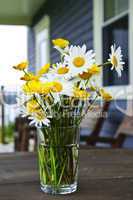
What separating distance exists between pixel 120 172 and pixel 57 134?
1.22 ft

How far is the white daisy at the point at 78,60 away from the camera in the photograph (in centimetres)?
81

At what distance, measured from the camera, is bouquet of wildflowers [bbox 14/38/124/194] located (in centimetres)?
81

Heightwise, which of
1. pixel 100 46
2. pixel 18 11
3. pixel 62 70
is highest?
pixel 18 11

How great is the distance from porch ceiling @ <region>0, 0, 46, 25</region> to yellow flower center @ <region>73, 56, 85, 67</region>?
18.8 feet

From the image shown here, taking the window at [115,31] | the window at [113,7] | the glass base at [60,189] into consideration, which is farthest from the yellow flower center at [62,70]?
the window at [113,7]

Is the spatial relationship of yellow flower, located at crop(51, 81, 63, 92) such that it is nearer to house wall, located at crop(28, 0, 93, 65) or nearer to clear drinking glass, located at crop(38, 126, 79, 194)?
clear drinking glass, located at crop(38, 126, 79, 194)

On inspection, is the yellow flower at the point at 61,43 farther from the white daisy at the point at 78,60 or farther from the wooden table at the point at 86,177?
the wooden table at the point at 86,177

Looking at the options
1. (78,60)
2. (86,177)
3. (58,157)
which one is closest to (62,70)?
(78,60)

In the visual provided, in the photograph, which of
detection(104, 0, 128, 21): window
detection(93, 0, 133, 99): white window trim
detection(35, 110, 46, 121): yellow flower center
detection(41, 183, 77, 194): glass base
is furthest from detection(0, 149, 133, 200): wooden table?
detection(104, 0, 128, 21): window

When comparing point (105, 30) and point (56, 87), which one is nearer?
point (56, 87)

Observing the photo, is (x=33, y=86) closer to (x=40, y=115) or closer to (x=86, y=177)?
(x=40, y=115)

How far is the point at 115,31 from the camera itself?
3.48m

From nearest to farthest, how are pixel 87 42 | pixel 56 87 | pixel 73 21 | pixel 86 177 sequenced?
1. pixel 56 87
2. pixel 86 177
3. pixel 87 42
4. pixel 73 21

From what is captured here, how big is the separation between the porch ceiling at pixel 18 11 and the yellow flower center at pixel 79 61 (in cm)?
573
